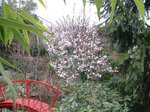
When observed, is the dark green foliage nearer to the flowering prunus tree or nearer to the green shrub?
the green shrub

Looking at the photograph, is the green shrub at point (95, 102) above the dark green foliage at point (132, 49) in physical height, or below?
below

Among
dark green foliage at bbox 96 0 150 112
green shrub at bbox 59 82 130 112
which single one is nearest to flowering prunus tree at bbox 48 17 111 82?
green shrub at bbox 59 82 130 112

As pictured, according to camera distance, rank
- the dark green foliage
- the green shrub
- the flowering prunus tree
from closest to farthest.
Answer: the dark green foliage < the green shrub < the flowering prunus tree

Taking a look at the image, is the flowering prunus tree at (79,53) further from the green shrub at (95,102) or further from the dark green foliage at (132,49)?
the dark green foliage at (132,49)

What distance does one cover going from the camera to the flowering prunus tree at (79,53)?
8.74 meters

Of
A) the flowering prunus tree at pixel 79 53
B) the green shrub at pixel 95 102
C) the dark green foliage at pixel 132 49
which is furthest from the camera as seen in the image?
the flowering prunus tree at pixel 79 53

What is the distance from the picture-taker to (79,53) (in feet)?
Answer: 28.9

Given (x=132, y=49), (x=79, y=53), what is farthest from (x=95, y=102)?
(x=79, y=53)

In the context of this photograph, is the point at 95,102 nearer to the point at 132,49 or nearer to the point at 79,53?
the point at 132,49

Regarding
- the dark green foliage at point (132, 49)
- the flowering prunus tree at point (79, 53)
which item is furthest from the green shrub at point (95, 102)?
the flowering prunus tree at point (79, 53)

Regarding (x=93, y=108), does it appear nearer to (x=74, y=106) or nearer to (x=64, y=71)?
(x=74, y=106)

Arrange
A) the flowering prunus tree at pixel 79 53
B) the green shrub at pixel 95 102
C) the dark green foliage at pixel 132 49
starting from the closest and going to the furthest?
the dark green foliage at pixel 132 49 < the green shrub at pixel 95 102 < the flowering prunus tree at pixel 79 53

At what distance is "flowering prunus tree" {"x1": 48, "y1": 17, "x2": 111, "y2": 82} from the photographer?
28.7 ft

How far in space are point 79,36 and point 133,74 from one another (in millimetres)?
5226
